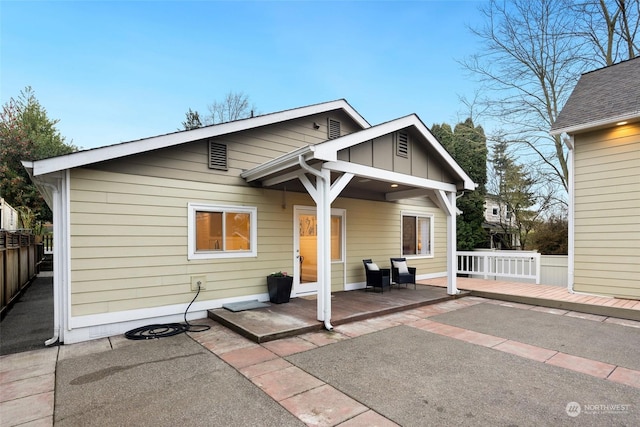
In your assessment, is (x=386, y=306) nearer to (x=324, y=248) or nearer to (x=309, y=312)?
(x=309, y=312)

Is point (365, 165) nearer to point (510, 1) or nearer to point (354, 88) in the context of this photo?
point (510, 1)

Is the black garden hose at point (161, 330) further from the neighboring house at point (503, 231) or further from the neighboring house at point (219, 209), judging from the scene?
the neighboring house at point (503, 231)

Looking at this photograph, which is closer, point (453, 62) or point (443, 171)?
Result: point (443, 171)

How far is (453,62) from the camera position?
13.2 m

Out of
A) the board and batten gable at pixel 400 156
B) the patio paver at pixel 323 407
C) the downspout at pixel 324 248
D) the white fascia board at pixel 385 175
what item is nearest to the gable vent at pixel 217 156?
the downspout at pixel 324 248

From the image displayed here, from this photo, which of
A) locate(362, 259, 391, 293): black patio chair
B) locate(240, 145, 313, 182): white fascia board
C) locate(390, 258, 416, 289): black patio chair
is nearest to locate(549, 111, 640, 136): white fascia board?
locate(390, 258, 416, 289): black patio chair

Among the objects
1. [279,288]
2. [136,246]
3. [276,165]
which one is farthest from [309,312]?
[136,246]

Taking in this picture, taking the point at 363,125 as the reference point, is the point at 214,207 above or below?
below

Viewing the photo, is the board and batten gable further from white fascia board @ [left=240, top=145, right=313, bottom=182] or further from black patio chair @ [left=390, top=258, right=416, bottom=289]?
black patio chair @ [left=390, top=258, right=416, bottom=289]

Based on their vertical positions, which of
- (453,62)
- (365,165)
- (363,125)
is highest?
(453,62)

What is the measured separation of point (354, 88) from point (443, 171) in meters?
11.7

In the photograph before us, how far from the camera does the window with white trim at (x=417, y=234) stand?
9.11 m

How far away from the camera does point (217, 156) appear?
5.68m

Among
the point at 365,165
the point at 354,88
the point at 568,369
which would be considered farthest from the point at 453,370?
the point at 354,88
